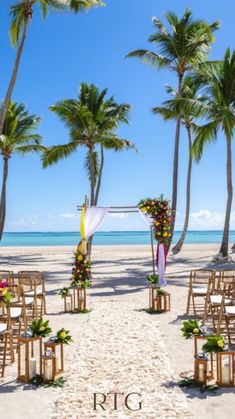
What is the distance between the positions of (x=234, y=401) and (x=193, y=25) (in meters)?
18.8

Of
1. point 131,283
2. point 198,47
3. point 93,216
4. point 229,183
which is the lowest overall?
point 131,283

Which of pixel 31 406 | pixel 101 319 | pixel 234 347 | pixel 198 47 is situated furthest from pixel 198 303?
pixel 198 47

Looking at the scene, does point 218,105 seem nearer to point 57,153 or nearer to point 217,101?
point 217,101

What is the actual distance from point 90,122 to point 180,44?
5373mm

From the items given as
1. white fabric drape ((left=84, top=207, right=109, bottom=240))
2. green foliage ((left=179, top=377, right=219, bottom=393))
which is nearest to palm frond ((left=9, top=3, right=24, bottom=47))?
white fabric drape ((left=84, top=207, right=109, bottom=240))

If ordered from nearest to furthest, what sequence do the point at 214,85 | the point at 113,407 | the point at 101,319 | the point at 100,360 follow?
the point at 113,407
the point at 100,360
the point at 101,319
the point at 214,85

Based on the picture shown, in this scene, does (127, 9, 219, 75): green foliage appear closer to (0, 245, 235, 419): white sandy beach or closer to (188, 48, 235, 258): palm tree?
(188, 48, 235, 258): palm tree

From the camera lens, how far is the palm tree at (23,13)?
13.4m

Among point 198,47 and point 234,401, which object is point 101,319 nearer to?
point 234,401

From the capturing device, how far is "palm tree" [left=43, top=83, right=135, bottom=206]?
19734 millimetres

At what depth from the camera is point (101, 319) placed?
26.6 feet

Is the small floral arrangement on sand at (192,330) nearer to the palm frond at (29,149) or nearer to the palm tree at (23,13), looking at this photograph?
the palm tree at (23,13)

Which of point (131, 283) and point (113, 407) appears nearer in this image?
point (113, 407)

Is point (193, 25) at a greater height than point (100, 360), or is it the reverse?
point (193, 25)
